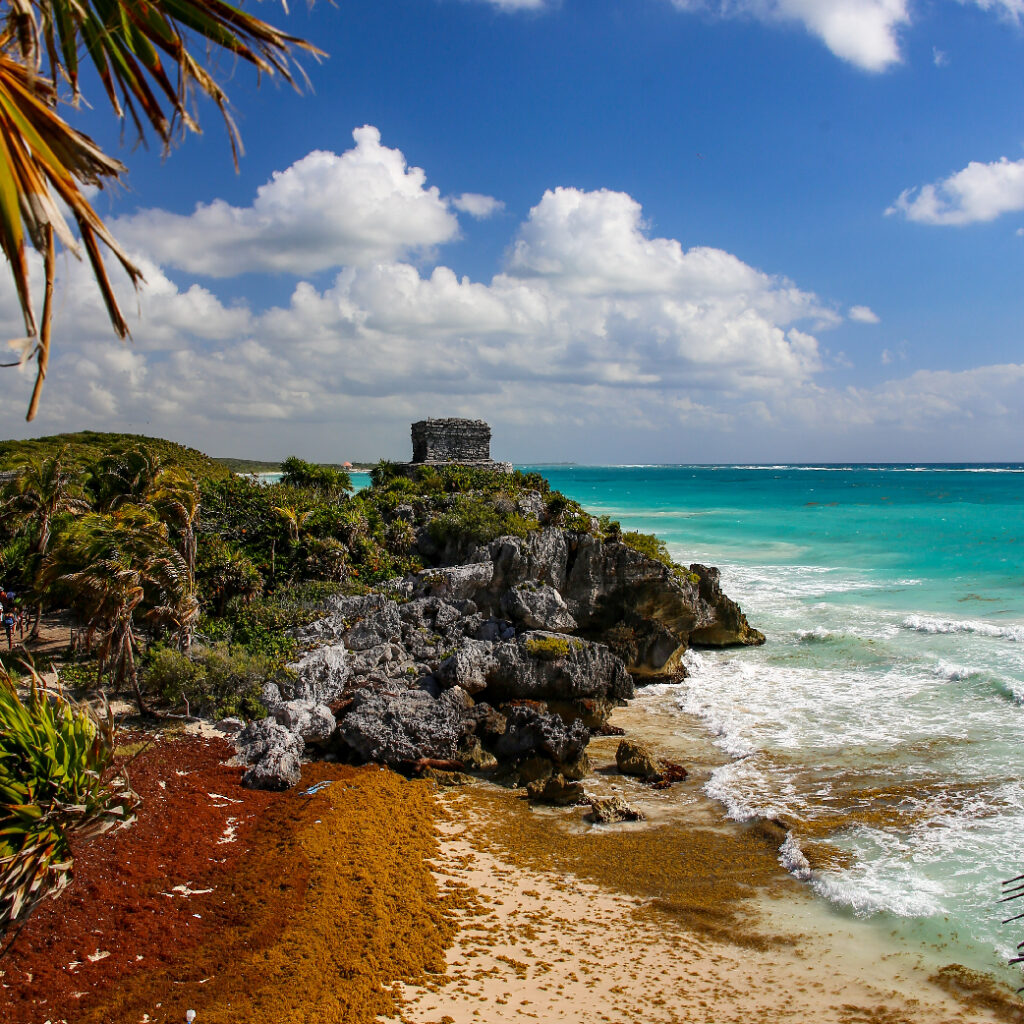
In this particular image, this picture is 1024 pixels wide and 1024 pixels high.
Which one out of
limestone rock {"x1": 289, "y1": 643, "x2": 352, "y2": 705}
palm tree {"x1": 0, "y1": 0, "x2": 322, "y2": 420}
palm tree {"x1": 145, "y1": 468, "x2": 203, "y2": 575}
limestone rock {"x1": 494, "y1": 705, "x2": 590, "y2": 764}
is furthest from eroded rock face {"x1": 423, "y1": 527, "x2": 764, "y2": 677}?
palm tree {"x1": 0, "y1": 0, "x2": 322, "y2": 420}

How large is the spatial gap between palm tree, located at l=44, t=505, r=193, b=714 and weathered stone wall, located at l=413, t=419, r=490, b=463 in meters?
15.9

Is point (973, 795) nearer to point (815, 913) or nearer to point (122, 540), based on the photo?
point (815, 913)

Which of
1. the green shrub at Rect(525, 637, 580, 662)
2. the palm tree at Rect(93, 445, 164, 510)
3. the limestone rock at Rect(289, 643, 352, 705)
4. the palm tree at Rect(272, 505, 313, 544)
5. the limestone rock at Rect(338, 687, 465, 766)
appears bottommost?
the limestone rock at Rect(338, 687, 465, 766)

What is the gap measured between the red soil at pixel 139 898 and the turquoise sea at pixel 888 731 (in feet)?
20.4

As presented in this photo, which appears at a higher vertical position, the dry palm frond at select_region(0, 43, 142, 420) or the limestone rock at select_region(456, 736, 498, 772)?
the dry palm frond at select_region(0, 43, 142, 420)

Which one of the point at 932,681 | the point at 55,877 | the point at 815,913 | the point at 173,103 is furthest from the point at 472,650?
the point at 173,103

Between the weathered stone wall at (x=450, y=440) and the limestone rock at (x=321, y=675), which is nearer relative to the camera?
the limestone rock at (x=321, y=675)

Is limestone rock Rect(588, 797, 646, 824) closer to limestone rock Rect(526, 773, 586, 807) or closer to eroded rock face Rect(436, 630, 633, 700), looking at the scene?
limestone rock Rect(526, 773, 586, 807)

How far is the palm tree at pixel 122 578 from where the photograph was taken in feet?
33.6

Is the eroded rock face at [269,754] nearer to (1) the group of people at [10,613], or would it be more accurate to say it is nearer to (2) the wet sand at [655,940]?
(2) the wet sand at [655,940]

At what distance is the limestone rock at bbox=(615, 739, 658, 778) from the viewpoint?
10719 millimetres

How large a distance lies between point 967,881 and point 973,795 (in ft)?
8.08

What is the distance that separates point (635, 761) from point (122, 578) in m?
7.76

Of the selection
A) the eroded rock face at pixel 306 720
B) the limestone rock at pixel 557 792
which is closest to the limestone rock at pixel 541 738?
the limestone rock at pixel 557 792
